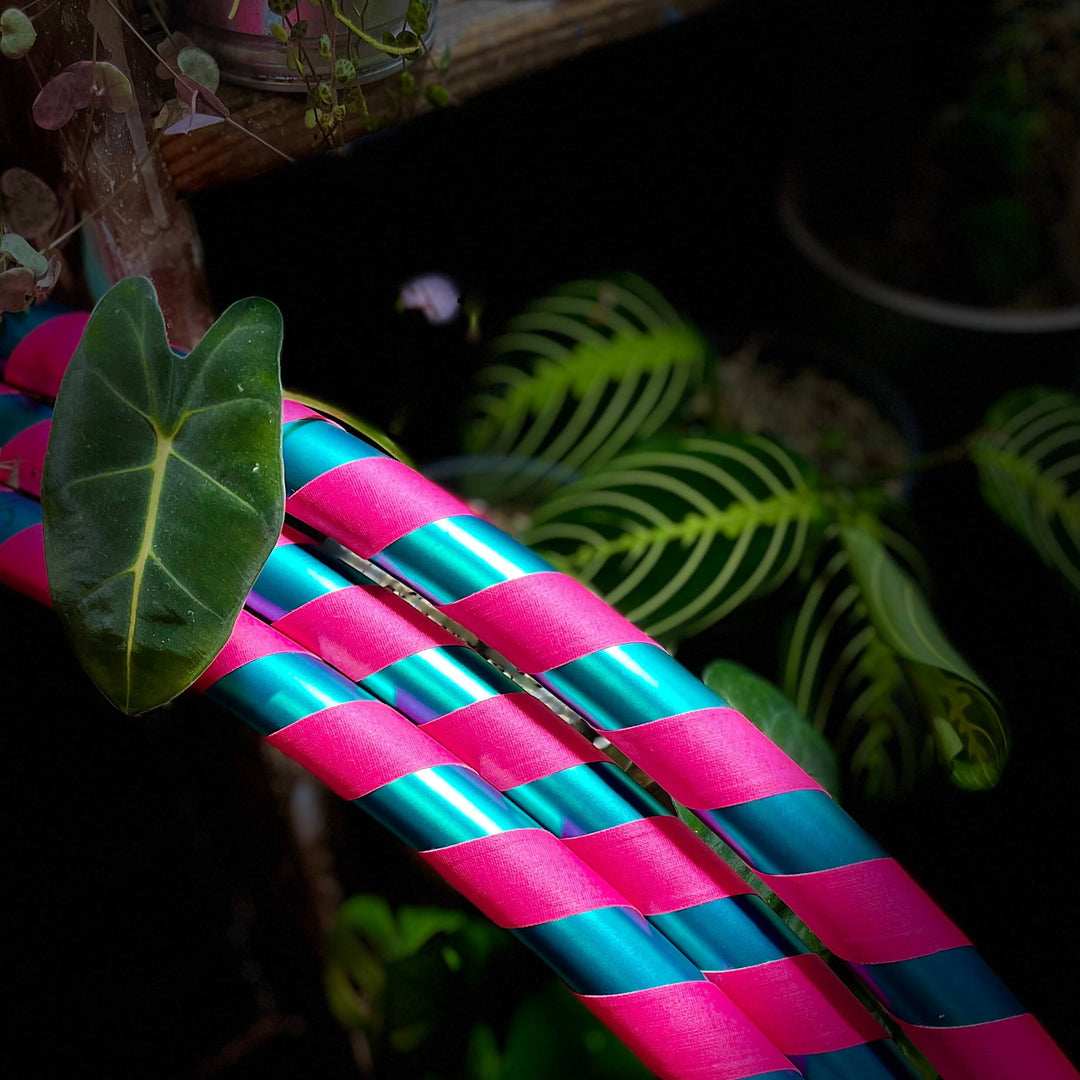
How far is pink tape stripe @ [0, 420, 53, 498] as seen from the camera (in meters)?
0.47

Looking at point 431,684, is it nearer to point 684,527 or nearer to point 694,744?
point 694,744

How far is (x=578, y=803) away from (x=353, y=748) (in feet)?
0.32

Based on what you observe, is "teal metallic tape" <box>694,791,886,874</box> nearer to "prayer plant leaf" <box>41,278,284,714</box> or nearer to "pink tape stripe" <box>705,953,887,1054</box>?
"pink tape stripe" <box>705,953,887,1054</box>

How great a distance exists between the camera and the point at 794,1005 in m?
0.41

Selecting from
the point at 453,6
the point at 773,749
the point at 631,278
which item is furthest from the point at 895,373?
the point at 773,749

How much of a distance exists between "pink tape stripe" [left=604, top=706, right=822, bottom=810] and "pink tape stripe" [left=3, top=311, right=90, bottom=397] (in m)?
0.33

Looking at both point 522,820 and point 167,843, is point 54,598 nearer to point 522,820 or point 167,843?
point 522,820

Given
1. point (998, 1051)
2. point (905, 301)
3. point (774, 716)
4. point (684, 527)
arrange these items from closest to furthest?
point (998, 1051) < point (774, 716) < point (684, 527) < point (905, 301)

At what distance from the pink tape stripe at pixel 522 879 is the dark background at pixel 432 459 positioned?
0.39m

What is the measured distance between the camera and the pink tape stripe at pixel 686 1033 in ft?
1.31

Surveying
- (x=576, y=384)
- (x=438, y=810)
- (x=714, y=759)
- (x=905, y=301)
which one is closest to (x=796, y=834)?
(x=714, y=759)

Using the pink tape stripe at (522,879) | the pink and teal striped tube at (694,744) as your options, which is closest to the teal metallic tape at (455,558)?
the pink and teal striped tube at (694,744)

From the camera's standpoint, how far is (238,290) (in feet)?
2.44

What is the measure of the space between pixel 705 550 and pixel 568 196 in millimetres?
474
